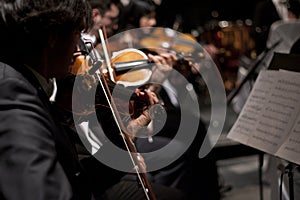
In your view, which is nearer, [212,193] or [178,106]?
[178,106]

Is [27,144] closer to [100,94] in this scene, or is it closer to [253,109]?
[100,94]

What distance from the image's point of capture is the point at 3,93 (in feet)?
2.94

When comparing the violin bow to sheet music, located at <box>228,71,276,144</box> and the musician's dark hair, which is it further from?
sheet music, located at <box>228,71,276,144</box>

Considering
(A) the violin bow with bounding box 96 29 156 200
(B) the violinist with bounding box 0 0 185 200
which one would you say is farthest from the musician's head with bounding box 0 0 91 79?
(A) the violin bow with bounding box 96 29 156 200

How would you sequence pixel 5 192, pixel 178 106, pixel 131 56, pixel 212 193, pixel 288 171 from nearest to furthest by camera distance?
pixel 5 192, pixel 288 171, pixel 131 56, pixel 178 106, pixel 212 193

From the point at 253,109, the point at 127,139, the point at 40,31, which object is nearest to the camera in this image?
the point at 40,31

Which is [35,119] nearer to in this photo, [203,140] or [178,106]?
[178,106]

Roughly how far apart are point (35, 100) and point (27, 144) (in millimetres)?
103

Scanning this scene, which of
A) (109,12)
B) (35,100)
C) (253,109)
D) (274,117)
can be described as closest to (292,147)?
(274,117)

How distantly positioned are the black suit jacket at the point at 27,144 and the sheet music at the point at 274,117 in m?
0.79

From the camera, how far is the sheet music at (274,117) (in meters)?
1.46

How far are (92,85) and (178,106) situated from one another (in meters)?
0.86

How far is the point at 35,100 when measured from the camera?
0.92m

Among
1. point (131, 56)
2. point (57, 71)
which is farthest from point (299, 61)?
point (57, 71)
